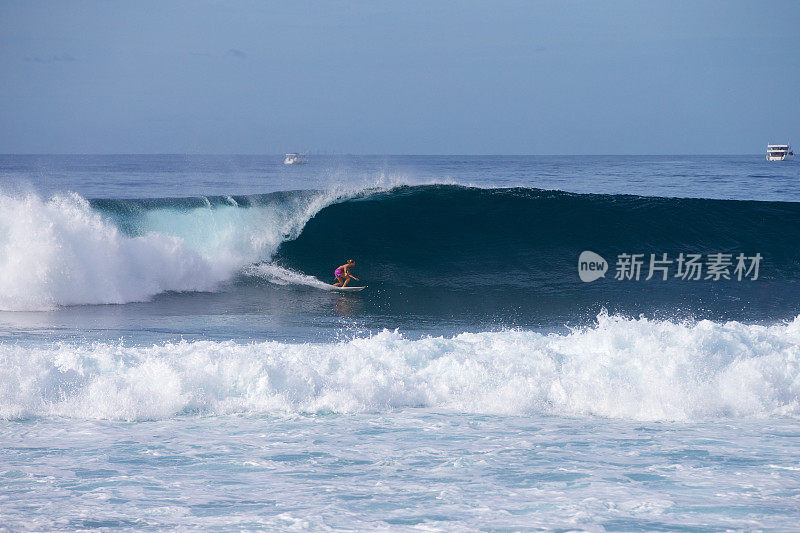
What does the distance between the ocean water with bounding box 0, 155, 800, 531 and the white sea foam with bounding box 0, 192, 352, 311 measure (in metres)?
0.04

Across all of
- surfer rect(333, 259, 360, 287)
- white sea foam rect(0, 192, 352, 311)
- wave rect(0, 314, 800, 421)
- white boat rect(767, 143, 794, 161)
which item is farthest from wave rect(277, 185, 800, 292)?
white boat rect(767, 143, 794, 161)

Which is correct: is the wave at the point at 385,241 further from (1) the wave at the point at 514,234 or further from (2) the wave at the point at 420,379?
(2) the wave at the point at 420,379

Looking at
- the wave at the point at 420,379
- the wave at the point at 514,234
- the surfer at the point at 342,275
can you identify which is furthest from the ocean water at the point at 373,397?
the wave at the point at 514,234

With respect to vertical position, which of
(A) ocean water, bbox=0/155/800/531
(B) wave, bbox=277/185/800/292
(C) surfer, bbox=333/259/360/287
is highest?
(B) wave, bbox=277/185/800/292

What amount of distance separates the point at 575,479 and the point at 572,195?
14481 mm

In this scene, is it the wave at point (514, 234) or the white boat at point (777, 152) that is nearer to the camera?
the wave at point (514, 234)

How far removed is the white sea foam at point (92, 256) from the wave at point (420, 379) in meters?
4.94

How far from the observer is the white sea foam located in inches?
449

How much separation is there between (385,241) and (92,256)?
5971mm

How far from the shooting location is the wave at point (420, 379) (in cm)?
607

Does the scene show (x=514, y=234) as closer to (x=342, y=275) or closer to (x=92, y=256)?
(x=342, y=275)

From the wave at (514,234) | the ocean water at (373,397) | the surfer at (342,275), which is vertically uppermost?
the wave at (514,234)

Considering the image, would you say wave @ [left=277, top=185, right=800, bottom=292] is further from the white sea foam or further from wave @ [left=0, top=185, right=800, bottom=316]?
the white sea foam

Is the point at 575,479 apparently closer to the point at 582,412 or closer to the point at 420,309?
the point at 582,412
